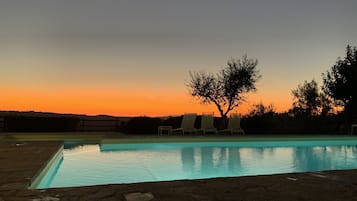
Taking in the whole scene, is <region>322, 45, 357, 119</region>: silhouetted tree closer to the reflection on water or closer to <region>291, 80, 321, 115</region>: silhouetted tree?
<region>291, 80, 321, 115</region>: silhouetted tree

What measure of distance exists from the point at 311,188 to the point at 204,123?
10.8 meters

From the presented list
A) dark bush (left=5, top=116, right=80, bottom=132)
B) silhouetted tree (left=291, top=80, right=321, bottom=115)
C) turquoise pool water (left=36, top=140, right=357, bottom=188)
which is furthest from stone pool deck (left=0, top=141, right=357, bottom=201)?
silhouetted tree (left=291, top=80, right=321, bottom=115)

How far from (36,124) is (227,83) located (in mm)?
8495

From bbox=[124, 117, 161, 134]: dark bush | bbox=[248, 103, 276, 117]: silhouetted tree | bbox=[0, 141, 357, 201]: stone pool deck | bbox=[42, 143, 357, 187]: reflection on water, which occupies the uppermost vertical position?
bbox=[248, 103, 276, 117]: silhouetted tree

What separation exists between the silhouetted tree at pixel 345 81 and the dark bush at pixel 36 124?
12769 mm

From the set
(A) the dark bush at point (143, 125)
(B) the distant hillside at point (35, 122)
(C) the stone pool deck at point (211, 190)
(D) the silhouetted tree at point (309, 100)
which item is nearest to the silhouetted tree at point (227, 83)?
(A) the dark bush at point (143, 125)

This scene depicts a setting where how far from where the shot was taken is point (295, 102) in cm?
1933

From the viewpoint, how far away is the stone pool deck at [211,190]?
2.77m

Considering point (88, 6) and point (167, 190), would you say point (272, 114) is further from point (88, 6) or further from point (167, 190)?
point (167, 190)

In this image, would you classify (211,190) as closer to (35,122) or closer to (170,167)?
(170,167)

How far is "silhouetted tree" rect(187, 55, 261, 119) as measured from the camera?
1554cm

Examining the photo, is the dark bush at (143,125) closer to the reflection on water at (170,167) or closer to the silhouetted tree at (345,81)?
the reflection on water at (170,167)

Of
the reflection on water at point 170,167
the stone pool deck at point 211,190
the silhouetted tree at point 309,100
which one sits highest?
the silhouetted tree at point 309,100

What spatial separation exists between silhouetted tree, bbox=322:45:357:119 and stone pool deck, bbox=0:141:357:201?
1457cm
